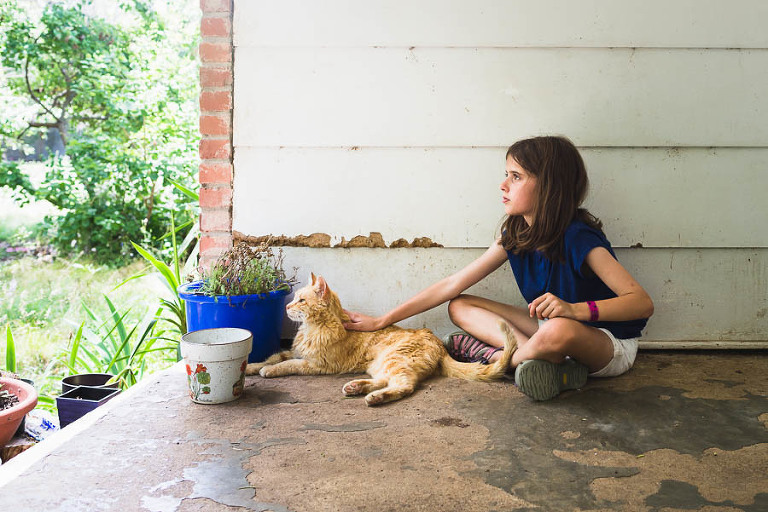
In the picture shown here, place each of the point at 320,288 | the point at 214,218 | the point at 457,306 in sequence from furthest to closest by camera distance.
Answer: the point at 214,218, the point at 457,306, the point at 320,288

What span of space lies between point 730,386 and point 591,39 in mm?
1730

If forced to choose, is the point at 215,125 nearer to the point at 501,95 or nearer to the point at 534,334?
the point at 501,95

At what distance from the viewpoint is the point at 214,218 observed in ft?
10.2

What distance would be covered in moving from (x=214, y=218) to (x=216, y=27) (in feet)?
3.10

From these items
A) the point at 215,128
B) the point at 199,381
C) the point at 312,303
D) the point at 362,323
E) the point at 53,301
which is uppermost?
the point at 215,128

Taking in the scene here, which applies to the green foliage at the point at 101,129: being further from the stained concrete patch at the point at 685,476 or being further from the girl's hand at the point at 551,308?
the stained concrete patch at the point at 685,476

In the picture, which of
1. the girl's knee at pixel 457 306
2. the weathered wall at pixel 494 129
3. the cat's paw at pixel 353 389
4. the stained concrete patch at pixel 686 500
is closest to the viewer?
the stained concrete patch at pixel 686 500

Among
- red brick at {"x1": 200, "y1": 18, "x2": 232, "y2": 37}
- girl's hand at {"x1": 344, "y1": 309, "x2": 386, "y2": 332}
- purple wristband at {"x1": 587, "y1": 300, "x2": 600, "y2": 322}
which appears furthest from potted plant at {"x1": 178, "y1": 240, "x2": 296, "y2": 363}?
purple wristband at {"x1": 587, "y1": 300, "x2": 600, "y2": 322}

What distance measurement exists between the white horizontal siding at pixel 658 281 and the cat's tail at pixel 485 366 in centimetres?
57

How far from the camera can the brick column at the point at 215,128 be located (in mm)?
2980

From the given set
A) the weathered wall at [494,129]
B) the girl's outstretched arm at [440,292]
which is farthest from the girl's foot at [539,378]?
the weathered wall at [494,129]

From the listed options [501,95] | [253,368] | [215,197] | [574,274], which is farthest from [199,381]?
[501,95]

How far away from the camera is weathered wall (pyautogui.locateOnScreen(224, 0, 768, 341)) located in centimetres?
298

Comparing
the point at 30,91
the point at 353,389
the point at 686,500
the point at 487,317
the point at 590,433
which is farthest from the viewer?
the point at 30,91
